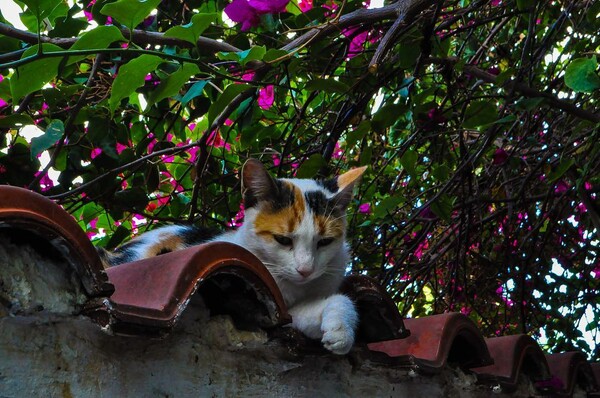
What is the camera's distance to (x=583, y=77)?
183 centimetres

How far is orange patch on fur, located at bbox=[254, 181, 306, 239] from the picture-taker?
2086 millimetres

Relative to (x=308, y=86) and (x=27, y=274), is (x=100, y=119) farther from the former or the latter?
(x=27, y=274)

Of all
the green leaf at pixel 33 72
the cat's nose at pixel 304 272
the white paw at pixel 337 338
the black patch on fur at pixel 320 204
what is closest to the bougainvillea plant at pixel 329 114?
the green leaf at pixel 33 72

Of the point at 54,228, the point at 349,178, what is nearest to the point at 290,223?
the point at 349,178

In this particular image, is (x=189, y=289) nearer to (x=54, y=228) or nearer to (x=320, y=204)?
(x=54, y=228)

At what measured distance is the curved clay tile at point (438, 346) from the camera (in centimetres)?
184

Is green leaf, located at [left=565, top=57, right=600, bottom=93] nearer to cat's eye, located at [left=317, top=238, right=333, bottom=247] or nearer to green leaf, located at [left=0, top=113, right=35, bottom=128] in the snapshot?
cat's eye, located at [left=317, top=238, right=333, bottom=247]

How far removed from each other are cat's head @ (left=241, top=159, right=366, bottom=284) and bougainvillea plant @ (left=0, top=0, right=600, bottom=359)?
23 cm

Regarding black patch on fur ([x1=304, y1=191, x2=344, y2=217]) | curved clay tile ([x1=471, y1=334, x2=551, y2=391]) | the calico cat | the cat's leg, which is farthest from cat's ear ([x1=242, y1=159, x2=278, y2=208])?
curved clay tile ([x1=471, y1=334, x2=551, y2=391])

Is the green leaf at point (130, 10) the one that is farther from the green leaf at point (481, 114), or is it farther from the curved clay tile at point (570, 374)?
the curved clay tile at point (570, 374)

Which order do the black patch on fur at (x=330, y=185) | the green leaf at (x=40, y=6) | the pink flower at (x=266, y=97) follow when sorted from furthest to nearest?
the pink flower at (x=266, y=97) → the black patch on fur at (x=330, y=185) → the green leaf at (x=40, y=6)

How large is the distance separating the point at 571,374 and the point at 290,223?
1205 mm

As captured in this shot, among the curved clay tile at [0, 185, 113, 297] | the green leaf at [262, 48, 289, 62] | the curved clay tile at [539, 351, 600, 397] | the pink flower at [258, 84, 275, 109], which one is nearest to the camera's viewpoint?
the curved clay tile at [0, 185, 113, 297]

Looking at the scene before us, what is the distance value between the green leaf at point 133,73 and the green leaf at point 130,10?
0.09 metres
